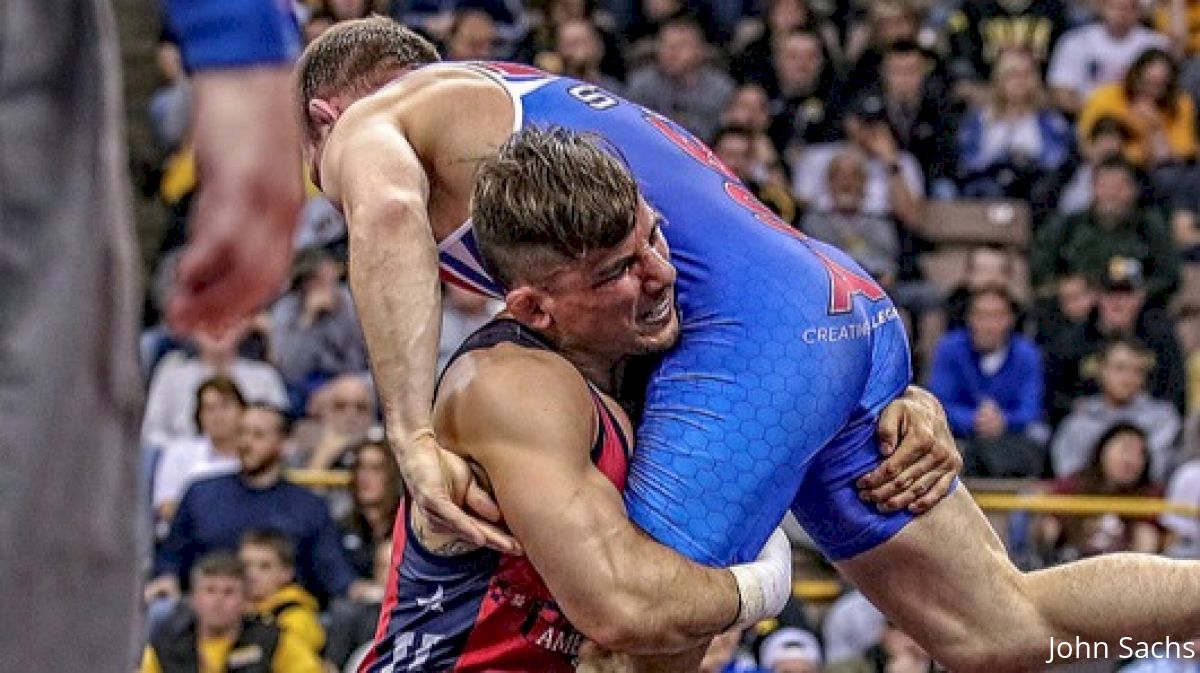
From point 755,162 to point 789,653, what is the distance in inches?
180

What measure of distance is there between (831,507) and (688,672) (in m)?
0.58

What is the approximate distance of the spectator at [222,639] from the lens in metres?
8.21

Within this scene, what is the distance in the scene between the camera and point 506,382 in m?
4.02

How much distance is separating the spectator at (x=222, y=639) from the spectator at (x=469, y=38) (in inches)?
177

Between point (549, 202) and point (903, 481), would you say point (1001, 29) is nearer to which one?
point (903, 481)

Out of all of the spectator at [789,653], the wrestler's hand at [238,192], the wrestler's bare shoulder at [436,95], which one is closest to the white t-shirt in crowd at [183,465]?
the spectator at [789,653]

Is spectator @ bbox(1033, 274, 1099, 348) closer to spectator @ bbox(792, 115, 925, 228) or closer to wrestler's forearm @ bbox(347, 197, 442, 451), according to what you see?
spectator @ bbox(792, 115, 925, 228)

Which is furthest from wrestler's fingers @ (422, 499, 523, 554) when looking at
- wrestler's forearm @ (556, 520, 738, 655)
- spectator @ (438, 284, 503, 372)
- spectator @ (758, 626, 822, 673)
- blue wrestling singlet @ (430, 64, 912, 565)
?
spectator @ (438, 284, 503, 372)

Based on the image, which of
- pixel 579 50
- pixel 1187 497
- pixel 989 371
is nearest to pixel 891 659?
pixel 1187 497

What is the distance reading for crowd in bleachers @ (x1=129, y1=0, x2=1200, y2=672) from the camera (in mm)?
9078

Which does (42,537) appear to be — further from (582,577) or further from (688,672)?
(688,672)

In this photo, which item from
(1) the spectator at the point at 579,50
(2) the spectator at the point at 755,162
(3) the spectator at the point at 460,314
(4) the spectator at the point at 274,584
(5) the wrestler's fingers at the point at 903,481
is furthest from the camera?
(1) the spectator at the point at 579,50

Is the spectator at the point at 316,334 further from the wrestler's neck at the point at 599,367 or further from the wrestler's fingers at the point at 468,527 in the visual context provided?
the wrestler's fingers at the point at 468,527

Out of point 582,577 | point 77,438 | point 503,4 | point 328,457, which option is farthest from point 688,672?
point 503,4
